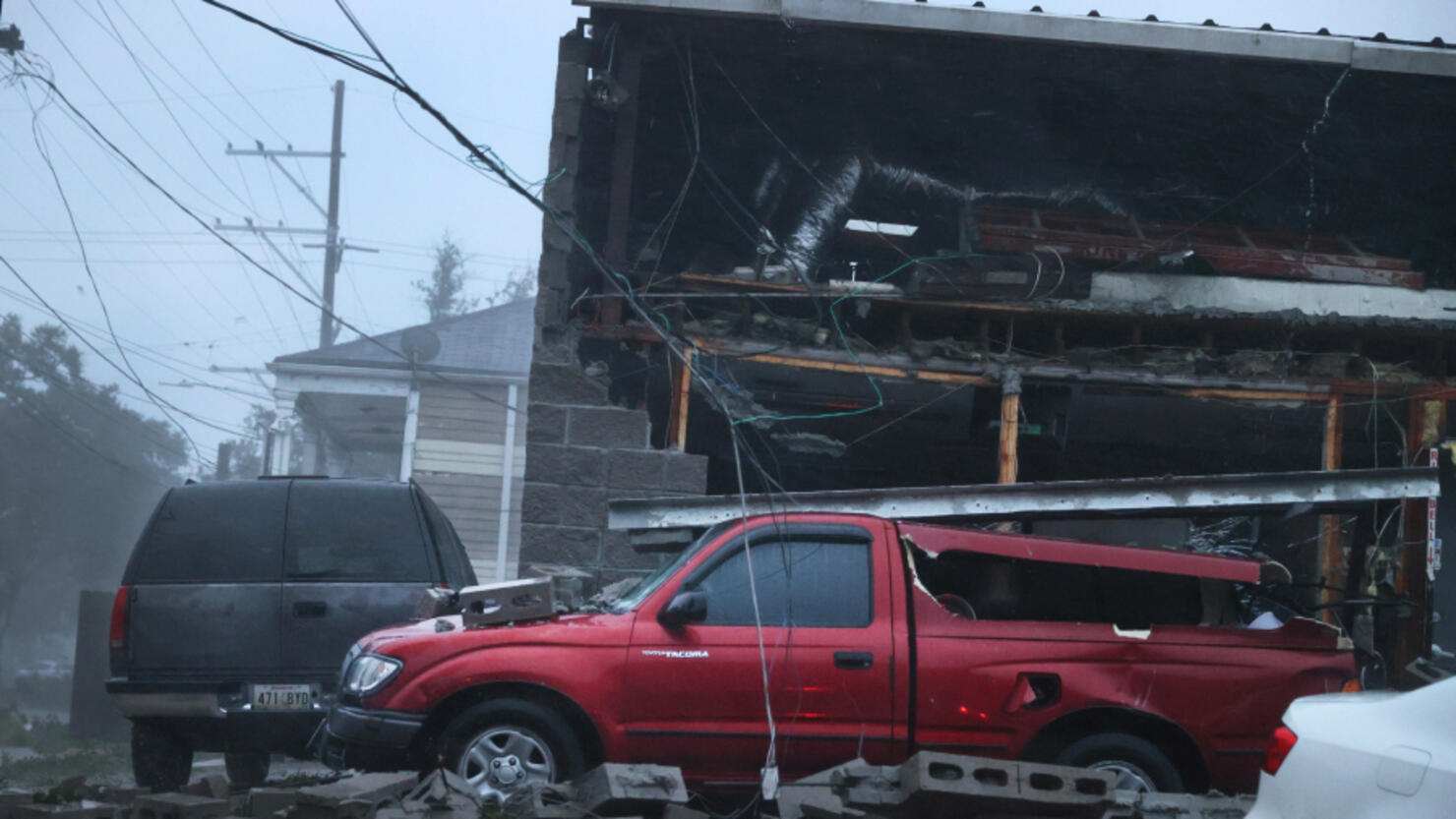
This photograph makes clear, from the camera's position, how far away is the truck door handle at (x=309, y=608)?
25.9 feet

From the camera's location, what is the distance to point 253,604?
789cm

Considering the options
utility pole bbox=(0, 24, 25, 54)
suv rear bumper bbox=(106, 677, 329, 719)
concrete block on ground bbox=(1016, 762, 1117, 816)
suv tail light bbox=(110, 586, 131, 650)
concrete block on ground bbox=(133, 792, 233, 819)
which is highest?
utility pole bbox=(0, 24, 25, 54)

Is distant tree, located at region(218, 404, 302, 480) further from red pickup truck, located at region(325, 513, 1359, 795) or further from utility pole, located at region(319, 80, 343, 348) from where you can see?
red pickup truck, located at region(325, 513, 1359, 795)

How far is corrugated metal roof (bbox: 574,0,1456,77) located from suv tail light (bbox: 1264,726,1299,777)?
7.43m

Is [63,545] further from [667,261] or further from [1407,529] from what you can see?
[1407,529]

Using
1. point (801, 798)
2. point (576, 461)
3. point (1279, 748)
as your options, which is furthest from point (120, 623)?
point (1279, 748)

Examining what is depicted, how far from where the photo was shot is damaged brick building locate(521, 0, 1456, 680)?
35.0 ft

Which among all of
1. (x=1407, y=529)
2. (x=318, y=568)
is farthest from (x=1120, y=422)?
(x=318, y=568)

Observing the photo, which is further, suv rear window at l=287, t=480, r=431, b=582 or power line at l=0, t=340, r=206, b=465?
power line at l=0, t=340, r=206, b=465

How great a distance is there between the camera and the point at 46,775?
11711 millimetres

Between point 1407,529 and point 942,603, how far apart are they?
604 centimetres

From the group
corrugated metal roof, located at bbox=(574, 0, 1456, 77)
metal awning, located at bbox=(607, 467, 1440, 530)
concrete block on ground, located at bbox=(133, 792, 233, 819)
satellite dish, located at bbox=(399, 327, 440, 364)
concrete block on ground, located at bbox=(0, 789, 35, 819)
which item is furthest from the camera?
satellite dish, located at bbox=(399, 327, 440, 364)

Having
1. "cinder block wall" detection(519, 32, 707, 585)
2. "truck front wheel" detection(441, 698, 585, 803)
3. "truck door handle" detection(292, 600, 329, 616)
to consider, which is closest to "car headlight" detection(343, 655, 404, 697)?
"truck front wheel" detection(441, 698, 585, 803)

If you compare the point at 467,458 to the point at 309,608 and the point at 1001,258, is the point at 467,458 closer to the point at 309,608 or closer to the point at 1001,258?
the point at 1001,258
